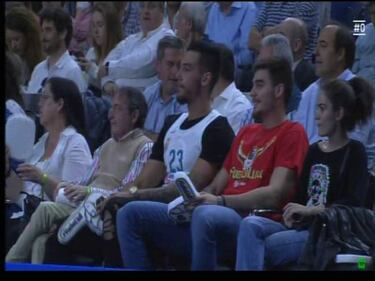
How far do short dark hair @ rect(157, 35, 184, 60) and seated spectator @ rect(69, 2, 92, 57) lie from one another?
121 cm

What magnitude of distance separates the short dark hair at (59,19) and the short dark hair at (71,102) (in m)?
0.98

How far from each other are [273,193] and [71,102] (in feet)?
5.17

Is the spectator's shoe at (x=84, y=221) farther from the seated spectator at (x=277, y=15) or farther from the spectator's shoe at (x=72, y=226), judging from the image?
the seated spectator at (x=277, y=15)

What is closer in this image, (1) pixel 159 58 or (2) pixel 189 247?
(2) pixel 189 247

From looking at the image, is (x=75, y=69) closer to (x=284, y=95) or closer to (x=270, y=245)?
(x=284, y=95)

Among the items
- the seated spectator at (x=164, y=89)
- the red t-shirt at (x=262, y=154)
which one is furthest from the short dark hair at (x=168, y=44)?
the red t-shirt at (x=262, y=154)

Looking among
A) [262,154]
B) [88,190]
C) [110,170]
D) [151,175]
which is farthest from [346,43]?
[88,190]

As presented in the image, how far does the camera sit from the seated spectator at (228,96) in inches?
243

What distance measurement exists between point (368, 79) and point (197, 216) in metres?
1.12

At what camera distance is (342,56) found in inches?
231

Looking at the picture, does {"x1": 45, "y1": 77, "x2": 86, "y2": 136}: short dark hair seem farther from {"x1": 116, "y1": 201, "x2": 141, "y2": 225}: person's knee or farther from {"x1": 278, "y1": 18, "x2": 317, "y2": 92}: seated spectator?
{"x1": 278, "y1": 18, "x2": 317, "y2": 92}: seated spectator

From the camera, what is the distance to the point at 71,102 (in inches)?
257

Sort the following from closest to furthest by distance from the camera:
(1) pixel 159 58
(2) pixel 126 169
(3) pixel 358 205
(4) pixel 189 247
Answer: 1. (3) pixel 358 205
2. (4) pixel 189 247
3. (2) pixel 126 169
4. (1) pixel 159 58
